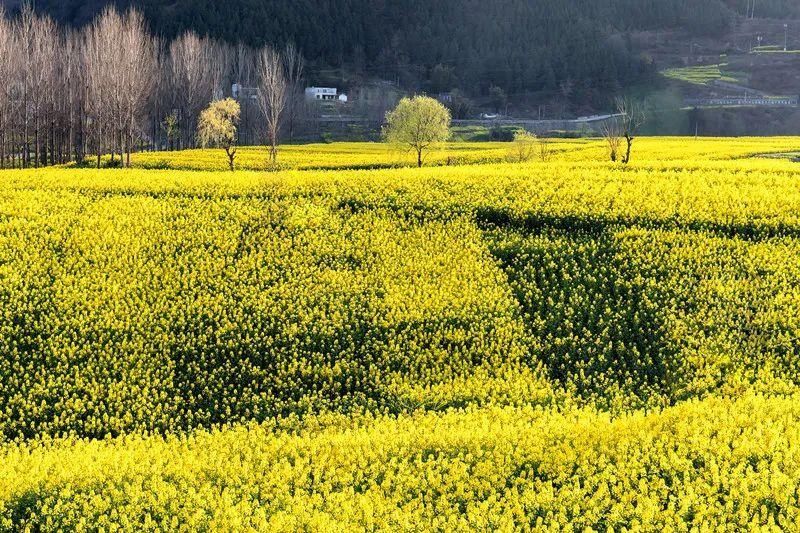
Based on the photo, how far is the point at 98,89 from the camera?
68.3 meters

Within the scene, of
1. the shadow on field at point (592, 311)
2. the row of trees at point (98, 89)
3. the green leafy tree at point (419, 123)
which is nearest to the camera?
the shadow on field at point (592, 311)

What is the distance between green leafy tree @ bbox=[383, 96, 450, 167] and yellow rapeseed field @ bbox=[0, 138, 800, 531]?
2146cm

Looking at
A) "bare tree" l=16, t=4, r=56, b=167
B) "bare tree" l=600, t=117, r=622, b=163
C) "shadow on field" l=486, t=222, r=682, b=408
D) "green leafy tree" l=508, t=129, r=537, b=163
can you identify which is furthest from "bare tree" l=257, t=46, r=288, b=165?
"shadow on field" l=486, t=222, r=682, b=408

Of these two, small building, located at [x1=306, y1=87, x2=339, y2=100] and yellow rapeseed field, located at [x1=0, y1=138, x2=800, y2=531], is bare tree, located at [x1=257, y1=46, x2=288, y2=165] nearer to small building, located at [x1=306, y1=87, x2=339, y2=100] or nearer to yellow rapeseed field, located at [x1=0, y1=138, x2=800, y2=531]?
yellow rapeseed field, located at [x1=0, y1=138, x2=800, y2=531]

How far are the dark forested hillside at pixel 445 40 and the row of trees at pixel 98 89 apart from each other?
7763cm

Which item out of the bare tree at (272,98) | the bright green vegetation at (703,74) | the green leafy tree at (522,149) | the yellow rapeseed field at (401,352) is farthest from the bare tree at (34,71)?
the bright green vegetation at (703,74)

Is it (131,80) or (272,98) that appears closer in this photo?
(272,98)

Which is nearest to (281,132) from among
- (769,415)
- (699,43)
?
(769,415)

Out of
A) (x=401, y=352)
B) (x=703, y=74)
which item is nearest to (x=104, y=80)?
(x=401, y=352)

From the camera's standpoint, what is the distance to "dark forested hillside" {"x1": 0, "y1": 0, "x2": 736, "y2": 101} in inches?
6506

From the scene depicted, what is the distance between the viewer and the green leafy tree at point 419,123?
5750 centimetres

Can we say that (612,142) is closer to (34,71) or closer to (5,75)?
(5,75)

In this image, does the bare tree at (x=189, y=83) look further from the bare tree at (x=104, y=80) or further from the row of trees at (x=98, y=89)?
the bare tree at (x=104, y=80)

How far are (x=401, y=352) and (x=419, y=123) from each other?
40.5 m
